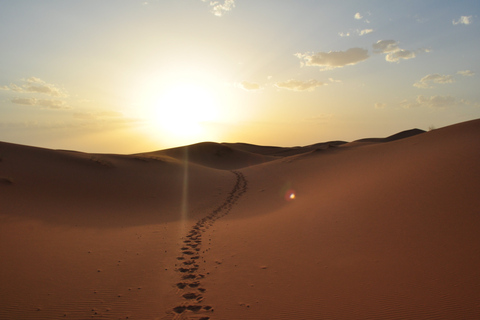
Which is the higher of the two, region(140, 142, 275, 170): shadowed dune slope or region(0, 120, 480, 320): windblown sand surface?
region(140, 142, 275, 170): shadowed dune slope

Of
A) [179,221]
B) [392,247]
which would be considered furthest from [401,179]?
[179,221]

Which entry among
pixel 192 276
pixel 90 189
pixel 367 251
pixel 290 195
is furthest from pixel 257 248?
pixel 90 189

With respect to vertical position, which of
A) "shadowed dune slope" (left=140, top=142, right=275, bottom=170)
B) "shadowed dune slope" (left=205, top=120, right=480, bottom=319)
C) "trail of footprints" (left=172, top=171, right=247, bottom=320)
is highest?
"shadowed dune slope" (left=140, top=142, right=275, bottom=170)

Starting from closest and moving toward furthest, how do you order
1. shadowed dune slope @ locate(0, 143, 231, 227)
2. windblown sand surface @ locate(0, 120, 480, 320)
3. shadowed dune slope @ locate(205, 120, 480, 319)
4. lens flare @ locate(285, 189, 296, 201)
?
1. shadowed dune slope @ locate(205, 120, 480, 319)
2. windblown sand surface @ locate(0, 120, 480, 320)
3. shadowed dune slope @ locate(0, 143, 231, 227)
4. lens flare @ locate(285, 189, 296, 201)

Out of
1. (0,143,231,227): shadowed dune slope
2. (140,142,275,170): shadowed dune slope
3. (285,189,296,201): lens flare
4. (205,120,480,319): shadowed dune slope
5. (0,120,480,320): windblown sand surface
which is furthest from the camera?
(140,142,275,170): shadowed dune slope

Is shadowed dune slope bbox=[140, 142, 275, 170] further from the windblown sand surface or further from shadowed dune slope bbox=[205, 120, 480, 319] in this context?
shadowed dune slope bbox=[205, 120, 480, 319]

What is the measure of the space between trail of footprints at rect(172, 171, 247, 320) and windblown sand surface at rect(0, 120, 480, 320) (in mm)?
32

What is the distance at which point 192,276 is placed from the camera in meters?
5.68

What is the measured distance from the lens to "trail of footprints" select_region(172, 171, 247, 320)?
4.35 metres

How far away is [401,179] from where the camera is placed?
10.1 meters

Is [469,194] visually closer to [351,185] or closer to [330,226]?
[330,226]

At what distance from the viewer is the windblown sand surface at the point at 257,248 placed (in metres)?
4.27

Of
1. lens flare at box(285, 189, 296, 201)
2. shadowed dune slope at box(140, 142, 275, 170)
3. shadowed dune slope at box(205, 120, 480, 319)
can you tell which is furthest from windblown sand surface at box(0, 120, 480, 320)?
shadowed dune slope at box(140, 142, 275, 170)

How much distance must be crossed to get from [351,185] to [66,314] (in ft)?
36.9
